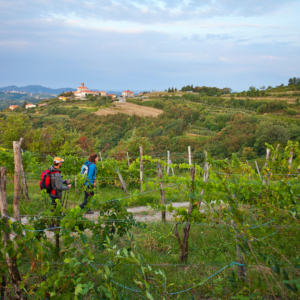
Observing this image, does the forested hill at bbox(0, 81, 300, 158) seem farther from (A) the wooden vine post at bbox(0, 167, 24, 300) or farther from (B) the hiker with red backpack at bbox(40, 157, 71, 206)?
(A) the wooden vine post at bbox(0, 167, 24, 300)

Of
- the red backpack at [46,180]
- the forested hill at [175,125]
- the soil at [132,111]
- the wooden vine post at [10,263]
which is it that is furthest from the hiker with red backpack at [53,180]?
the soil at [132,111]

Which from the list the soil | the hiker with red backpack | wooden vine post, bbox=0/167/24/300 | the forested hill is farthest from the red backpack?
the soil

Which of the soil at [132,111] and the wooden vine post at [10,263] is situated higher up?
the soil at [132,111]

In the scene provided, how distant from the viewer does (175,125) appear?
5088 centimetres

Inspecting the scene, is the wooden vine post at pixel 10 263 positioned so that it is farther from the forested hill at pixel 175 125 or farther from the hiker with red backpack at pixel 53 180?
the forested hill at pixel 175 125

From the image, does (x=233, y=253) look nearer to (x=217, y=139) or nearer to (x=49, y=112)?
(x=217, y=139)

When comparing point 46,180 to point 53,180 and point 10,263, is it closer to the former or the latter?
point 53,180

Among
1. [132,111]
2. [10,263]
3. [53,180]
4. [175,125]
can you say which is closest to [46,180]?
[53,180]

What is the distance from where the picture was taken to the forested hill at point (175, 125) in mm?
20703

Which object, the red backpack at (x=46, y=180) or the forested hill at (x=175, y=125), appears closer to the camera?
the red backpack at (x=46, y=180)

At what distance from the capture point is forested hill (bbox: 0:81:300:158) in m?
20.7

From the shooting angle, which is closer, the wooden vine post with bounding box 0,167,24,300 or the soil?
the wooden vine post with bounding box 0,167,24,300

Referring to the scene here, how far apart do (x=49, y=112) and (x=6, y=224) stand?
68.6 m

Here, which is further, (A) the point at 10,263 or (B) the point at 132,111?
→ (B) the point at 132,111
